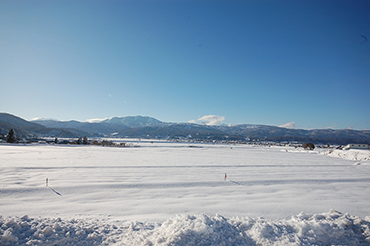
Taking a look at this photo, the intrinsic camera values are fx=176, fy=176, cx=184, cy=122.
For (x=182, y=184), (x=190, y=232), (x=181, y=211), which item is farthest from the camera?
(x=182, y=184)

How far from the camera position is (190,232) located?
3.87 metres

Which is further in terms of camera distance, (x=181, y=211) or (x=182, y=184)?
(x=182, y=184)

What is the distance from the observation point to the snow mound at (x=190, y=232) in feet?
12.3

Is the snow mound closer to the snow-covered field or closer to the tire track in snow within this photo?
the snow-covered field

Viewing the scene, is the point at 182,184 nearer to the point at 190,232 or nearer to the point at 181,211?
the point at 181,211

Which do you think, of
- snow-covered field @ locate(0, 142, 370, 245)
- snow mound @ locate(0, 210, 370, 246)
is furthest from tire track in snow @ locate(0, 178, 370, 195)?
snow mound @ locate(0, 210, 370, 246)

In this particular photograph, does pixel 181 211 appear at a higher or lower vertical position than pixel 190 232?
lower

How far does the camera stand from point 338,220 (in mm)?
4488

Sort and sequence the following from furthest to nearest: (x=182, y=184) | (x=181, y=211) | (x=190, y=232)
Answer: (x=182, y=184)
(x=181, y=211)
(x=190, y=232)

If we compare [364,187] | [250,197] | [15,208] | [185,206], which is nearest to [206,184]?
[250,197]

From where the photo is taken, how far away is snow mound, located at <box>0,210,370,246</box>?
3764mm

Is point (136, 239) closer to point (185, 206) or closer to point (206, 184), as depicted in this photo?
point (185, 206)

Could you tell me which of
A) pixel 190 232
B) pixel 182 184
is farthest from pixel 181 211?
pixel 182 184

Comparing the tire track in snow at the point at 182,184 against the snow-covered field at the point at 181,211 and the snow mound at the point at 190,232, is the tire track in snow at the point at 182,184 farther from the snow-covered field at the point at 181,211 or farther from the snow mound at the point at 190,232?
the snow mound at the point at 190,232
